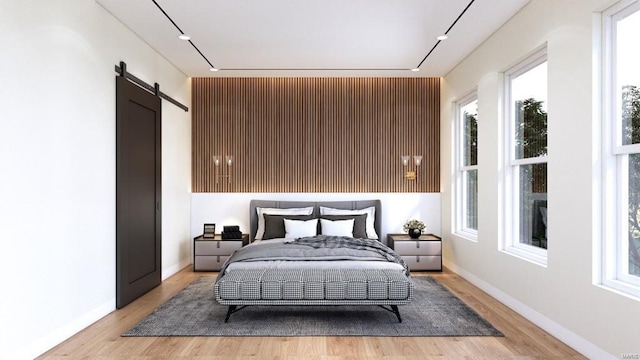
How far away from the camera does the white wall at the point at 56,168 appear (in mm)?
2877

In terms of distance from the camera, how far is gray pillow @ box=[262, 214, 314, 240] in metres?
5.98

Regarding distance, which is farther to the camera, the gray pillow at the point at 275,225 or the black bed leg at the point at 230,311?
the gray pillow at the point at 275,225

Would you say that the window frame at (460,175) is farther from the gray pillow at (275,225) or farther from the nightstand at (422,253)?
the gray pillow at (275,225)

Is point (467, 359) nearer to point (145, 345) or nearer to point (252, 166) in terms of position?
point (145, 345)

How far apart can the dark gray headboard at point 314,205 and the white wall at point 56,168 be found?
251 centimetres

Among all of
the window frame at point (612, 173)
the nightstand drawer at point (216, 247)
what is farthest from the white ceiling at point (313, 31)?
the nightstand drawer at point (216, 247)

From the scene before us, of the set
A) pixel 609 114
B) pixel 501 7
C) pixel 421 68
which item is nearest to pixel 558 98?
pixel 609 114

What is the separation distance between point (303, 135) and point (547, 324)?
4215 mm

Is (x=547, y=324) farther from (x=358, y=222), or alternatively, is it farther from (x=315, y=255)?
(x=358, y=222)

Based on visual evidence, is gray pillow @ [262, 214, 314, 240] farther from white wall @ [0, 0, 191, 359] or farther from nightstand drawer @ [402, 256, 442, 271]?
white wall @ [0, 0, 191, 359]

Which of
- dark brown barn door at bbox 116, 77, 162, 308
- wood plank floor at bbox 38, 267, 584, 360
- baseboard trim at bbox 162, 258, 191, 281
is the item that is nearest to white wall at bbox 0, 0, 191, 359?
dark brown barn door at bbox 116, 77, 162, 308

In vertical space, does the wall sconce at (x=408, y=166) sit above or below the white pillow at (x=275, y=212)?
above

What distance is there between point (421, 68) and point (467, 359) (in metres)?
4.18

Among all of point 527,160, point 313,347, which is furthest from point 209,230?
point 527,160
